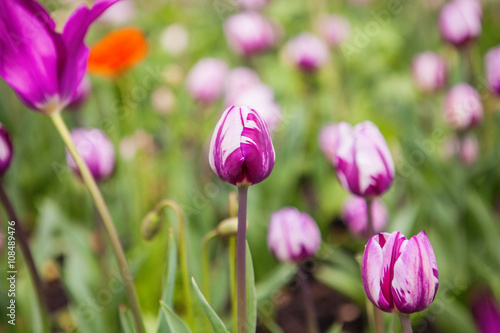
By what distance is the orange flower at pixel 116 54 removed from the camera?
51.9 inches

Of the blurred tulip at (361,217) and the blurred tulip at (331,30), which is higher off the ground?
the blurred tulip at (331,30)

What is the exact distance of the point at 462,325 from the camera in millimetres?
948

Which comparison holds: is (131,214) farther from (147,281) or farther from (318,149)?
(318,149)

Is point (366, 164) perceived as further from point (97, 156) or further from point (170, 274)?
point (97, 156)

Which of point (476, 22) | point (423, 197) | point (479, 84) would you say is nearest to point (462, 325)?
point (423, 197)

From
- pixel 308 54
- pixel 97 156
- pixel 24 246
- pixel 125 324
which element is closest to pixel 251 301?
pixel 125 324

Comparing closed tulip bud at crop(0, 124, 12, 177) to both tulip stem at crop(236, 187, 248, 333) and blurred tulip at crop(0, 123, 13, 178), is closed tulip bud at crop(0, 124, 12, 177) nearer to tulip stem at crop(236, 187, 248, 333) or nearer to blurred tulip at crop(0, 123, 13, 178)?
blurred tulip at crop(0, 123, 13, 178)

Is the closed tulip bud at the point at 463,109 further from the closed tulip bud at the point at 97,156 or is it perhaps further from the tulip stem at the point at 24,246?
the tulip stem at the point at 24,246

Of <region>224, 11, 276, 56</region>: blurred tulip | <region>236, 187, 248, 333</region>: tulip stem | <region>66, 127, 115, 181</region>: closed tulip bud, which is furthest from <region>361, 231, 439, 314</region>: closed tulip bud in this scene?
<region>224, 11, 276, 56</region>: blurred tulip

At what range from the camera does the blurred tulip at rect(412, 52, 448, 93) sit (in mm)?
1519

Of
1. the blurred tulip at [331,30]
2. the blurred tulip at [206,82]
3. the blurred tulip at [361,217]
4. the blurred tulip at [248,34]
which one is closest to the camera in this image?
the blurred tulip at [361,217]

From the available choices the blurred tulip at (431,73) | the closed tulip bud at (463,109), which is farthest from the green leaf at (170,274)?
the blurred tulip at (431,73)

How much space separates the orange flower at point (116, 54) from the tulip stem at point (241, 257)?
0.91m

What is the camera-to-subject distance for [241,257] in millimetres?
534
